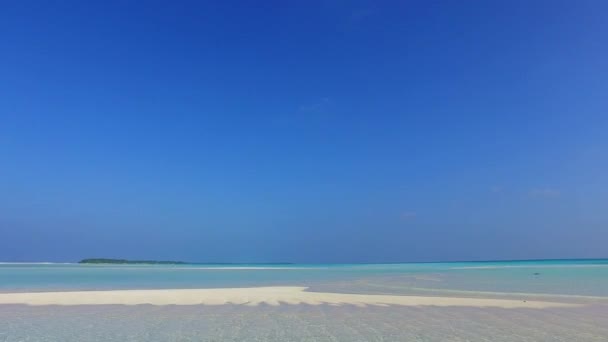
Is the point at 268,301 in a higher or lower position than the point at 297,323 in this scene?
higher

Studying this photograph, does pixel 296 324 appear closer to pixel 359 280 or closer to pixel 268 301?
pixel 268 301

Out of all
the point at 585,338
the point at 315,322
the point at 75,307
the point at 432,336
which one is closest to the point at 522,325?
the point at 585,338

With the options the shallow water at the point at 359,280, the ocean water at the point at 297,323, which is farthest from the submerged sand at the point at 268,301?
the shallow water at the point at 359,280

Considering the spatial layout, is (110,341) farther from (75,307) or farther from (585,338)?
(585,338)

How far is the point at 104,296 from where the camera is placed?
1566 centimetres

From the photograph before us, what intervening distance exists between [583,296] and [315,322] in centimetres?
1212

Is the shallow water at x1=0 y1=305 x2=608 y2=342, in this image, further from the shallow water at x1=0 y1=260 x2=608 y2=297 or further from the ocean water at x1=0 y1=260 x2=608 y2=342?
the shallow water at x1=0 y1=260 x2=608 y2=297

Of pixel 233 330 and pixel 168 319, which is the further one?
pixel 168 319

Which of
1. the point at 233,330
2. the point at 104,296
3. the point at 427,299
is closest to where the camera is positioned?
the point at 233,330

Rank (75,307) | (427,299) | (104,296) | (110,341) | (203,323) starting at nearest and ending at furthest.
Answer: (110,341) < (203,323) < (75,307) < (427,299) < (104,296)

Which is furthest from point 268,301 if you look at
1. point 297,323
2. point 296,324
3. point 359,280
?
point 359,280

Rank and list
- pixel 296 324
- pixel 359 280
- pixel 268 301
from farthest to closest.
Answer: pixel 359 280 → pixel 268 301 → pixel 296 324

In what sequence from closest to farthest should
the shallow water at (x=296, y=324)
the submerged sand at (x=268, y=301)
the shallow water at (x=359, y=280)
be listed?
the shallow water at (x=296, y=324), the submerged sand at (x=268, y=301), the shallow water at (x=359, y=280)

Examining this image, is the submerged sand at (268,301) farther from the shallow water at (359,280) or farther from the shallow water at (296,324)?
the shallow water at (359,280)
